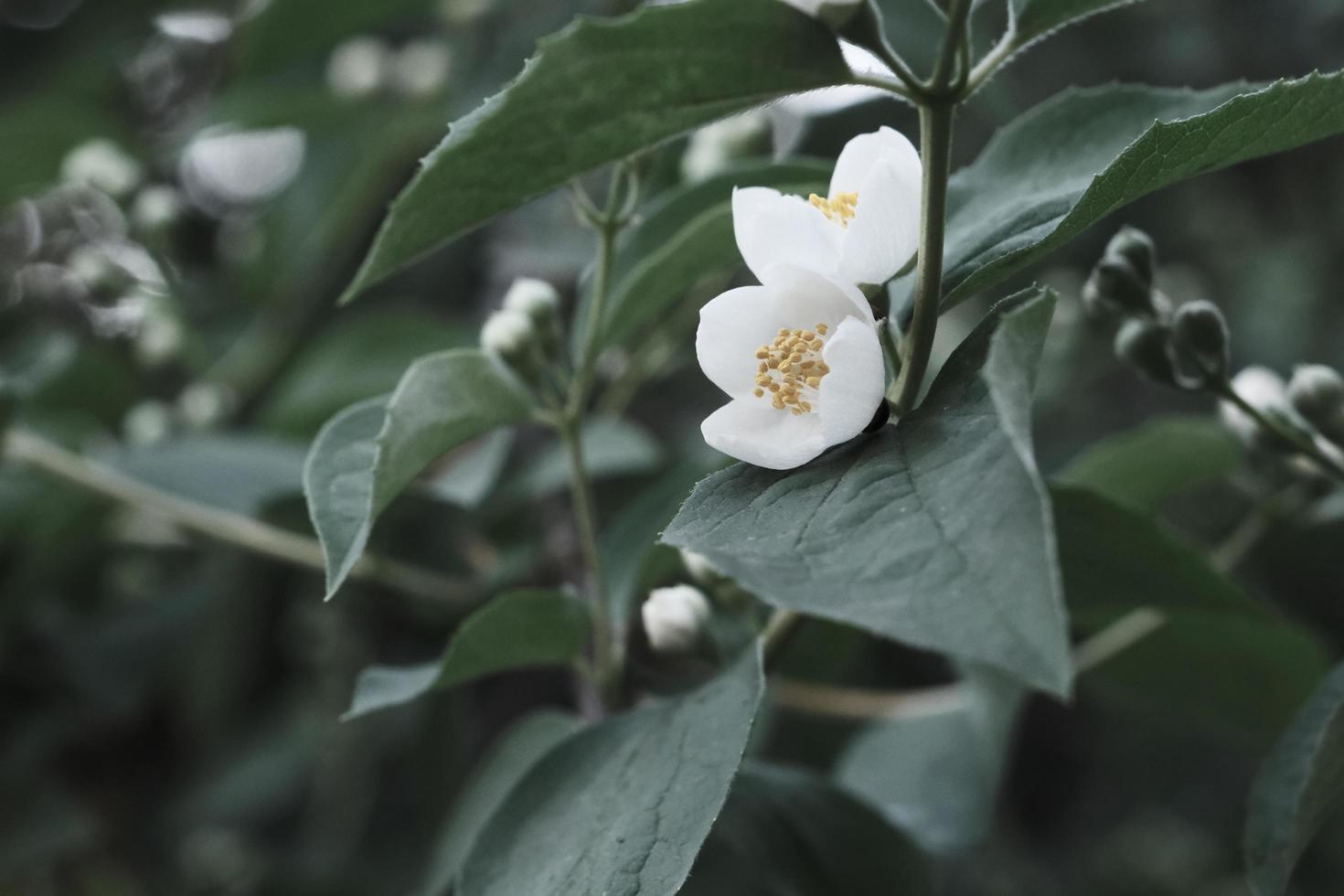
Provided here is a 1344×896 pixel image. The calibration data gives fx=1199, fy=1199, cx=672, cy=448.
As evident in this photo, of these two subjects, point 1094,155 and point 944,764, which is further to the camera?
point 944,764

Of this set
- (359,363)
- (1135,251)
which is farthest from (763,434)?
(359,363)

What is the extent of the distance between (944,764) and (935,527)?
828mm

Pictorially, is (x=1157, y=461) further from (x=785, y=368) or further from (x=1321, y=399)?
(x=785, y=368)

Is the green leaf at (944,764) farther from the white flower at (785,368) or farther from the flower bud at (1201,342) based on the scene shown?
the white flower at (785,368)

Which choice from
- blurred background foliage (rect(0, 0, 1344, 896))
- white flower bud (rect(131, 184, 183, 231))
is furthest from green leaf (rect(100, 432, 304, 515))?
white flower bud (rect(131, 184, 183, 231))

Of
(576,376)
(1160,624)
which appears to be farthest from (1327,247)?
(576,376)

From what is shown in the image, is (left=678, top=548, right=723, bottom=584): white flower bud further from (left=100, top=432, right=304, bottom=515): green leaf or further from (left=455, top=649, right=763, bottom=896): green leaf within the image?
(left=100, top=432, right=304, bottom=515): green leaf

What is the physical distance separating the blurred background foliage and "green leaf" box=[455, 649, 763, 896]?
56 centimetres

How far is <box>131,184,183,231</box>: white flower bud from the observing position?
1.78m

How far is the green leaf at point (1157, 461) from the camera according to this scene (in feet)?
3.58

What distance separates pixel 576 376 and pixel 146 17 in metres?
1.57

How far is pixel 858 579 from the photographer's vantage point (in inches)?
18.9

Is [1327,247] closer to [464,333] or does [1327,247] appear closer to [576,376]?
[464,333]

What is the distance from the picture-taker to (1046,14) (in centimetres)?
62
